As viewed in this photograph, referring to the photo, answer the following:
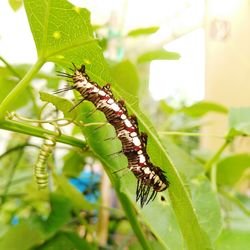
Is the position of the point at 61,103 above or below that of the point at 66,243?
above

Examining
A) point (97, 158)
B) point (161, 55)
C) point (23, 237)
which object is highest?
point (161, 55)

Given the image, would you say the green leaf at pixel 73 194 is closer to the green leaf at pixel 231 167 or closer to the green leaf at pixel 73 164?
the green leaf at pixel 73 164

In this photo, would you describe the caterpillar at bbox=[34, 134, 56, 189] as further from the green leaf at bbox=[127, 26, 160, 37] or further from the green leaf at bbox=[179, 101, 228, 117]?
the green leaf at bbox=[179, 101, 228, 117]

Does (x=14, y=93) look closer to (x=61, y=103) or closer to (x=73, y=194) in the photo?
(x=61, y=103)

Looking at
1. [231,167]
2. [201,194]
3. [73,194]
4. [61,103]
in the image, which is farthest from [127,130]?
[231,167]

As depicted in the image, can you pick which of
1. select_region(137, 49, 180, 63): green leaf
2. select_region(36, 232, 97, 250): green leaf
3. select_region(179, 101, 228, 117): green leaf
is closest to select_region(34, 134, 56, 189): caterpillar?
select_region(36, 232, 97, 250): green leaf

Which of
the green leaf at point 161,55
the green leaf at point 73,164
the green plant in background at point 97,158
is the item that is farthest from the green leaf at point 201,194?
the green leaf at point 73,164
